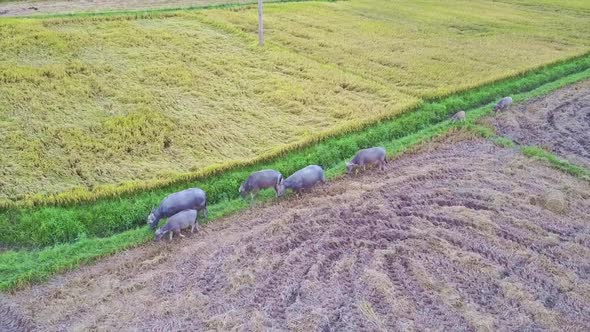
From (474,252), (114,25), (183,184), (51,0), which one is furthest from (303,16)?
(474,252)

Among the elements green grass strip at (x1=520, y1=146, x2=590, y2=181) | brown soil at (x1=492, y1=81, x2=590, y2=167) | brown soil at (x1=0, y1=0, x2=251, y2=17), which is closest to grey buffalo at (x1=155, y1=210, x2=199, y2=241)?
green grass strip at (x1=520, y1=146, x2=590, y2=181)

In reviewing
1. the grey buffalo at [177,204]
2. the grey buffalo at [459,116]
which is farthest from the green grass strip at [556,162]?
the grey buffalo at [177,204]

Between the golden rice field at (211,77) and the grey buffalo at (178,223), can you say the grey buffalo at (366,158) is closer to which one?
the golden rice field at (211,77)

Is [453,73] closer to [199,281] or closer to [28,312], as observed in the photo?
[199,281]

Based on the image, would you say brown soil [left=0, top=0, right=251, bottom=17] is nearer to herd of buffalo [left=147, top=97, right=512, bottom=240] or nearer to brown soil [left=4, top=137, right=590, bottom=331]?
herd of buffalo [left=147, top=97, right=512, bottom=240]

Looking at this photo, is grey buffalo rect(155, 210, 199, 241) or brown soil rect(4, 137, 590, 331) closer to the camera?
brown soil rect(4, 137, 590, 331)

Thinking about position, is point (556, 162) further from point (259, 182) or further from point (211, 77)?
point (211, 77)
